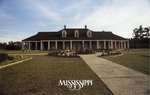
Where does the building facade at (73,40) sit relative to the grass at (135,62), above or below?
above

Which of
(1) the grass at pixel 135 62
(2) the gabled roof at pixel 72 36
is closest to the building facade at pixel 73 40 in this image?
(2) the gabled roof at pixel 72 36

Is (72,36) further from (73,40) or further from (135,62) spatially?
(135,62)

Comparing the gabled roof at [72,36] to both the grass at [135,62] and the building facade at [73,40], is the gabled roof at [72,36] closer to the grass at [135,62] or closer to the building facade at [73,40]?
the building facade at [73,40]

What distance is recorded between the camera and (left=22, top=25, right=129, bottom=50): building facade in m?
44.9

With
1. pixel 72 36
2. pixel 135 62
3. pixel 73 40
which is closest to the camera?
pixel 135 62

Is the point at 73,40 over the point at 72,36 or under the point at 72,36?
under

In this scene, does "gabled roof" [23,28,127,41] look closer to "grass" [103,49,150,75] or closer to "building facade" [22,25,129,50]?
"building facade" [22,25,129,50]

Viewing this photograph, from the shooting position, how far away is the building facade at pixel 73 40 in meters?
44.9

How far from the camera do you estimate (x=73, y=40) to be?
4438 centimetres

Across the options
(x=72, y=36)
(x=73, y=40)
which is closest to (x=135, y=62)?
(x=73, y=40)

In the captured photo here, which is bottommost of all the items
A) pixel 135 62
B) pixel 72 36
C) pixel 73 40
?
pixel 135 62

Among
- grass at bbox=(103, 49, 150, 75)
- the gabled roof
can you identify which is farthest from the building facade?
grass at bbox=(103, 49, 150, 75)

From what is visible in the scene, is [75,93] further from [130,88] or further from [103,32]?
[103,32]

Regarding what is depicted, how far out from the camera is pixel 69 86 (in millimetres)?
6500
